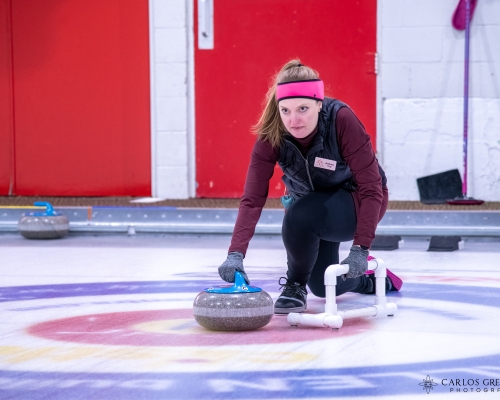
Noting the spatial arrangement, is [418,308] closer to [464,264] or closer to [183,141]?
[464,264]

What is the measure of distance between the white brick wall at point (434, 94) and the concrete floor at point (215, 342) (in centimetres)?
232

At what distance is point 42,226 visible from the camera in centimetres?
486

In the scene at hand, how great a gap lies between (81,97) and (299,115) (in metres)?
4.32

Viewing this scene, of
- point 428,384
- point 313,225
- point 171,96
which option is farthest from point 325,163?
point 171,96

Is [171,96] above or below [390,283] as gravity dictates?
above

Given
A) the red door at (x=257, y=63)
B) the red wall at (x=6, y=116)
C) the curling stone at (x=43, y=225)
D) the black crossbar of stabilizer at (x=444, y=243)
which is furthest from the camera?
the red wall at (x=6, y=116)

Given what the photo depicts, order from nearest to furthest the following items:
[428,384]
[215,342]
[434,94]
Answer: [428,384], [215,342], [434,94]

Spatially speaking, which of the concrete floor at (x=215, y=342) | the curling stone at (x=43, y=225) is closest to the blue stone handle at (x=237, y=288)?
the concrete floor at (x=215, y=342)

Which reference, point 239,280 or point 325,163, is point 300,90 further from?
point 239,280

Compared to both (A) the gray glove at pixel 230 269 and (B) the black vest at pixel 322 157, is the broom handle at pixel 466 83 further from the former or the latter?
(A) the gray glove at pixel 230 269

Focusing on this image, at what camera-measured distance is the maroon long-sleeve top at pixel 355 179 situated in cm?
239

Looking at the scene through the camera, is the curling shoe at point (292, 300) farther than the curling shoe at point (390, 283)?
No

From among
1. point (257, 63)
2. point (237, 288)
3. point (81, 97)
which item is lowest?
point (237, 288)

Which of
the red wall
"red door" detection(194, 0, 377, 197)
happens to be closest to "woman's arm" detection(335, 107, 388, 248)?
"red door" detection(194, 0, 377, 197)
